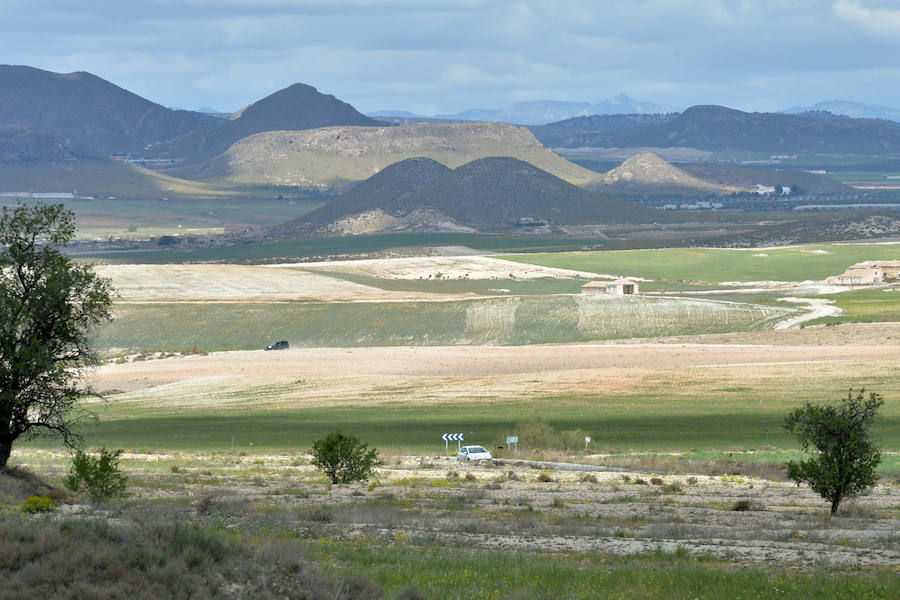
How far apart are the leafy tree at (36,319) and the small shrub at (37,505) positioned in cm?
646

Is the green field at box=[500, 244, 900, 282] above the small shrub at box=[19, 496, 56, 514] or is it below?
above

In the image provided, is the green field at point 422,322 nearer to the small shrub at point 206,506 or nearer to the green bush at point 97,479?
the green bush at point 97,479

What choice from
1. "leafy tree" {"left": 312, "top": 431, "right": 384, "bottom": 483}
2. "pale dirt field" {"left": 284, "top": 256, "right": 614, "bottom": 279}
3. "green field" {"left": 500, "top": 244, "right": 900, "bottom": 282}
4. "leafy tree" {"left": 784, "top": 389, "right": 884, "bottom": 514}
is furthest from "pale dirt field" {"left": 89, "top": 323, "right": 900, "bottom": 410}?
"green field" {"left": 500, "top": 244, "right": 900, "bottom": 282}

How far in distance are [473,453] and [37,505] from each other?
21673mm

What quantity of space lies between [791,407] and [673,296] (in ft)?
205

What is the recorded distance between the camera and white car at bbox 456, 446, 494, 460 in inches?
1629

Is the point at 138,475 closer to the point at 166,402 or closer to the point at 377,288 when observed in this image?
the point at 166,402

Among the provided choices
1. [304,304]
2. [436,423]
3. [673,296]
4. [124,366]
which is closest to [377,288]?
[304,304]

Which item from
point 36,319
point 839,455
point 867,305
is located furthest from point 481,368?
point 867,305

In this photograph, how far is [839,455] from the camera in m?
27.2

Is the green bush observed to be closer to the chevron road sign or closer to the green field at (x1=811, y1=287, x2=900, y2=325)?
the chevron road sign

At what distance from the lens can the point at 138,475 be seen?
34.4 m

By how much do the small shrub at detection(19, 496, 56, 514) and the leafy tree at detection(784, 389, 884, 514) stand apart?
17224 mm

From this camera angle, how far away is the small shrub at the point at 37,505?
21312 mm
